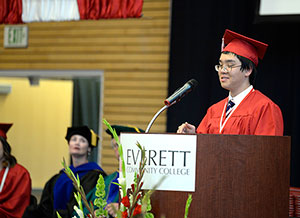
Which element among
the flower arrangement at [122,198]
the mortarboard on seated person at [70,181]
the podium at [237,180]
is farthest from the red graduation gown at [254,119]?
the mortarboard on seated person at [70,181]

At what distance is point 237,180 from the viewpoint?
1638 millimetres

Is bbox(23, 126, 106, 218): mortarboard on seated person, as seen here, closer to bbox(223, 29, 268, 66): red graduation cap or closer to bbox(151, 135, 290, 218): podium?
bbox(223, 29, 268, 66): red graduation cap

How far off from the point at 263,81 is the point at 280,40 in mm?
442

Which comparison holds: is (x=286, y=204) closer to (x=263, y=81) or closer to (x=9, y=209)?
(x=9, y=209)

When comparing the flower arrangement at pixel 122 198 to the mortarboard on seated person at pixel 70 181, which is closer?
the flower arrangement at pixel 122 198

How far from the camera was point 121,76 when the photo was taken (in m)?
5.75

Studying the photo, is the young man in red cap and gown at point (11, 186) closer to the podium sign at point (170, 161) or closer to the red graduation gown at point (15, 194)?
the red graduation gown at point (15, 194)

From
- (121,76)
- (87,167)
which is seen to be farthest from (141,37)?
(87,167)

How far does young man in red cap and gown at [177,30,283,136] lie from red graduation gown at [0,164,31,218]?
216 cm

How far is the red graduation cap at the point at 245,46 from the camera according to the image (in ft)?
7.93

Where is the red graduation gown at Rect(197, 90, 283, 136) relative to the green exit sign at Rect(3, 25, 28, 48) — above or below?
below

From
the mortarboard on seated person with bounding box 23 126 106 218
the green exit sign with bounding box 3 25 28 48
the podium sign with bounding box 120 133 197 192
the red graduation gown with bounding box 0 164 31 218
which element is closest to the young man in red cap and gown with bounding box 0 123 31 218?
the red graduation gown with bounding box 0 164 31 218

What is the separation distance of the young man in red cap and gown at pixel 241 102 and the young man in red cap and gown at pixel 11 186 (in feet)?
7.08

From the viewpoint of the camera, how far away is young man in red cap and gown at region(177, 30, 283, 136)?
2236 millimetres
